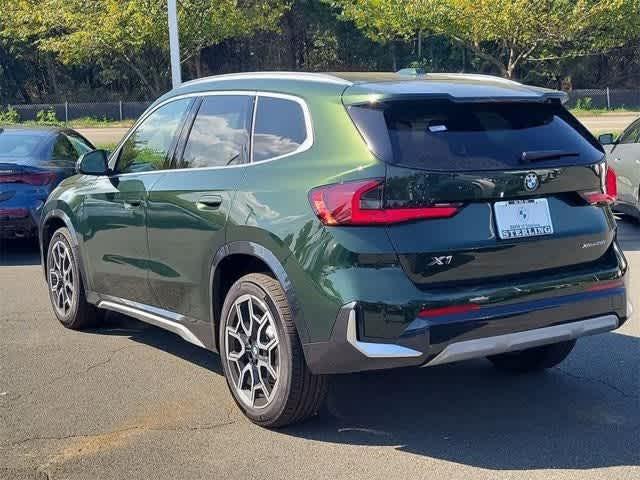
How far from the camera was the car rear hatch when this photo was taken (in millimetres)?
3889

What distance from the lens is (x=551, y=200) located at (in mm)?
4230

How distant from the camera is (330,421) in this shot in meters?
4.55

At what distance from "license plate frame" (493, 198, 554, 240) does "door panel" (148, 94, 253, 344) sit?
140 centimetres

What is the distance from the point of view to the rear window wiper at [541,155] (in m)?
4.16

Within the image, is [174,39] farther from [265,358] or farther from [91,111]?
[91,111]

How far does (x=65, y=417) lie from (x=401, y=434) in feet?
6.05

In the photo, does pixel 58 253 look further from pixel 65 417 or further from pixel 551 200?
pixel 551 200

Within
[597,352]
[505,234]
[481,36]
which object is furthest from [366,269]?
[481,36]

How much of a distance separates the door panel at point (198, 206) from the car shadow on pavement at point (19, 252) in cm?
502

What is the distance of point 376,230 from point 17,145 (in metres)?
7.62

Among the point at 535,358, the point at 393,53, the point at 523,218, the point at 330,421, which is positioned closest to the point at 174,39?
the point at 535,358

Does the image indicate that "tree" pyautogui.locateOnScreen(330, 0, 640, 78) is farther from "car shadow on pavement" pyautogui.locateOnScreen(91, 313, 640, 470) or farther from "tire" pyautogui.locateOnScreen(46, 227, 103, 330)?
"car shadow on pavement" pyautogui.locateOnScreen(91, 313, 640, 470)

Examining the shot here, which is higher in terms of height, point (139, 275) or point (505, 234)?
point (505, 234)

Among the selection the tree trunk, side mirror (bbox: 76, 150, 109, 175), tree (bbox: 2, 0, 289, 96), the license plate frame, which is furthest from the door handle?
the tree trunk
